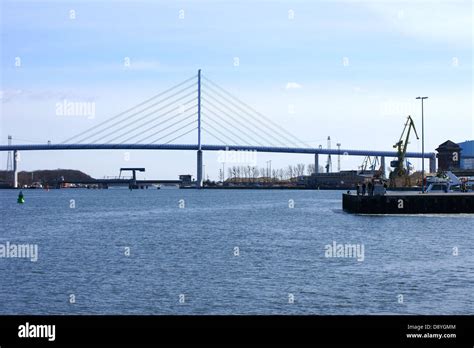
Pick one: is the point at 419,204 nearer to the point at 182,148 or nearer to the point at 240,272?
the point at 240,272

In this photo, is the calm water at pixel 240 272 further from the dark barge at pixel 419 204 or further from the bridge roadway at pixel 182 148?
the bridge roadway at pixel 182 148

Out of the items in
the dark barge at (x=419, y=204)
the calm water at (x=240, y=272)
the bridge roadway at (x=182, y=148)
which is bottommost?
the calm water at (x=240, y=272)

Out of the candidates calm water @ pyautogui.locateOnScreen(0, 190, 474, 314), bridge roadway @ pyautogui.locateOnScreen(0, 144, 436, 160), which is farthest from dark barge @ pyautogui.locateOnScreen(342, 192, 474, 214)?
bridge roadway @ pyautogui.locateOnScreen(0, 144, 436, 160)

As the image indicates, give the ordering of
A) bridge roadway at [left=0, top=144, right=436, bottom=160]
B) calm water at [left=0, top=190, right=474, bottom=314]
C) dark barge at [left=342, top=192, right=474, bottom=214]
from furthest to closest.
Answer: bridge roadway at [left=0, top=144, right=436, bottom=160], dark barge at [left=342, top=192, right=474, bottom=214], calm water at [left=0, top=190, right=474, bottom=314]

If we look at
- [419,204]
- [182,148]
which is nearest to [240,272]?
[419,204]

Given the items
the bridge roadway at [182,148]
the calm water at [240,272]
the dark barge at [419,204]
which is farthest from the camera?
the bridge roadway at [182,148]

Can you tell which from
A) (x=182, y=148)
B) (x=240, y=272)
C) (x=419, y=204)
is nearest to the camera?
(x=240, y=272)

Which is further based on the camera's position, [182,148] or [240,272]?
[182,148]

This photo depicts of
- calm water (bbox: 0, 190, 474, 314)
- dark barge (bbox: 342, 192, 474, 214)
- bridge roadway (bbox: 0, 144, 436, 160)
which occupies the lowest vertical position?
calm water (bbox: 0, 190, 474, 314)

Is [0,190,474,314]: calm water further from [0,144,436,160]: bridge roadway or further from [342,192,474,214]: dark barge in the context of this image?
[0,144,436,160]: bridge roadway

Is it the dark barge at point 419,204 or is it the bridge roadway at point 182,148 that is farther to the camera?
the bridge roadway at point 182,148

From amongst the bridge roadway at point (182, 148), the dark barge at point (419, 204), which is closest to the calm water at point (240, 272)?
the dark barge at point (419, 204)
